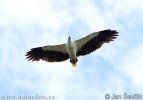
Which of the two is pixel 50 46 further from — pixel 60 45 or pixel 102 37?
pixel 102 37

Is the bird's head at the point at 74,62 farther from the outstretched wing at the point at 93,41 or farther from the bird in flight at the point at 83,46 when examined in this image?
the outstretched wing at the point at 93,41

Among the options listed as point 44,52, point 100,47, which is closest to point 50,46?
point 44,52

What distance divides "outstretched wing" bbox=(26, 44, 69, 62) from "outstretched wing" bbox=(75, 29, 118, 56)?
106 centimetres

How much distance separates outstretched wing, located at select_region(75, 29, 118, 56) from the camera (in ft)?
139

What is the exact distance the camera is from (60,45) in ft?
140

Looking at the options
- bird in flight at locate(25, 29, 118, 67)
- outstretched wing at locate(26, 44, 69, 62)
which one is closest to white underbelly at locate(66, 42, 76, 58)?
bird in flight at locate(25, 29, 118, 67)

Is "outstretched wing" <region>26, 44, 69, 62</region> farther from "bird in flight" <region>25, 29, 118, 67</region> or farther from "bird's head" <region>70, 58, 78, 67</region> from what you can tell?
"bird's head" <region>70, 58, 78, 67</region>

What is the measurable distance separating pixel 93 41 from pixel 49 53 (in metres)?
3.24

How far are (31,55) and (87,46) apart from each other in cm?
414

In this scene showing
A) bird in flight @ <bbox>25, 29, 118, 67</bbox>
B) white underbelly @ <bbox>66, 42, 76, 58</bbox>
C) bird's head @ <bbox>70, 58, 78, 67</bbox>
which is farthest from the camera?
bird in flight @ <bbox>25, 29, 118, 67</bbox>

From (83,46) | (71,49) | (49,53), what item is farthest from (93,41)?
(49,53)

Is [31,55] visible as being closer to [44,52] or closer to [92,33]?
[44,52]

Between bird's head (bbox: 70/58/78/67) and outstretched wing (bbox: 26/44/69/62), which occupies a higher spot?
outstretched wing (bbox: 26/44/69/62)

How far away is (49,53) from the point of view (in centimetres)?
4341
